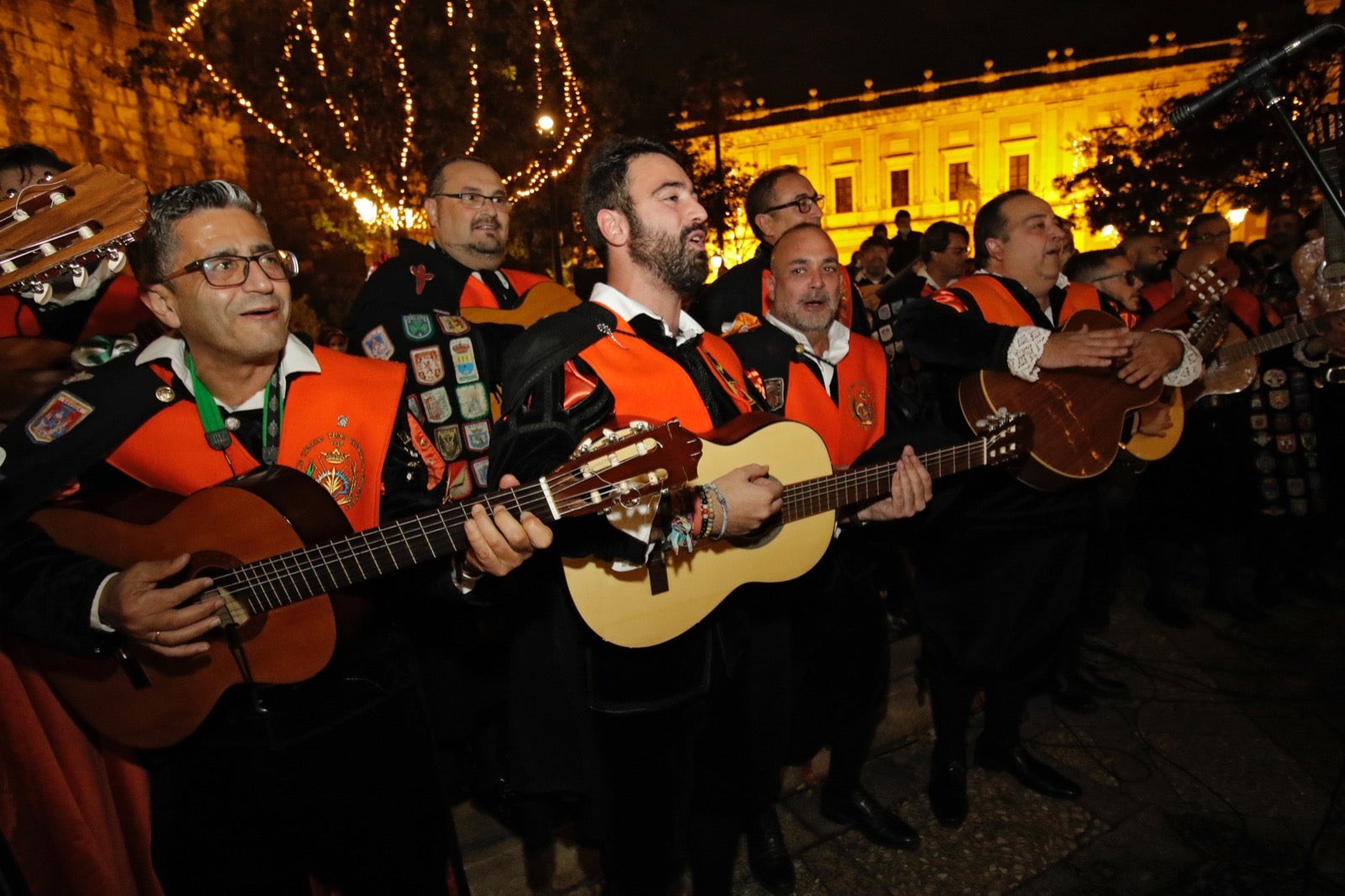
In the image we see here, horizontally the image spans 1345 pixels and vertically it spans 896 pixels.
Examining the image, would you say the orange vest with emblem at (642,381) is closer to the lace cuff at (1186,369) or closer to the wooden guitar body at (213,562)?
the wooden guitar body at (213,562)

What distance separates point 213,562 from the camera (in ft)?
6.56

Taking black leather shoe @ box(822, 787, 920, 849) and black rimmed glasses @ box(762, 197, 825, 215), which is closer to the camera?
black leather shoe @ box(822, 787, 920, 849)

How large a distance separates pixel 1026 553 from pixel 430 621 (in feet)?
8.80

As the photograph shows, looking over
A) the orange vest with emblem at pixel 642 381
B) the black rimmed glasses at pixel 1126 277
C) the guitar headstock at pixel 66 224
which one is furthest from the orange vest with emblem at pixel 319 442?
the black rimmed glasses at pixel 1126 277

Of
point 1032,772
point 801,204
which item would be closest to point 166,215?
point 801,204

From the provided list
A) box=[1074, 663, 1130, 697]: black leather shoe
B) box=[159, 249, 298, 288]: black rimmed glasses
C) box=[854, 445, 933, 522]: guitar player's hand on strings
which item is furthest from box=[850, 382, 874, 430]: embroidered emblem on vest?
box=[1074, 663, 1130, 697]: black leather shoe

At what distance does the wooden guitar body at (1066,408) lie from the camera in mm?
3230

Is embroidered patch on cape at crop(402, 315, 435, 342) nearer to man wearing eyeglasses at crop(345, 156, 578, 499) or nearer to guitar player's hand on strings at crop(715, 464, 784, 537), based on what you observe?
man wearing eyeglasses at crop(345, 156, 578, 499)

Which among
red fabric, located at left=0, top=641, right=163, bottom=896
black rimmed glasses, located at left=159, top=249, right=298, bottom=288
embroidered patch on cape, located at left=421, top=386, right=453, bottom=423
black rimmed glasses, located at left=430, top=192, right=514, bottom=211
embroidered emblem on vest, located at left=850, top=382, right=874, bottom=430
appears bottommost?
red fabric, located at left=0, top=641, right=163, bottom=896

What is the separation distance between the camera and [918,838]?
3279 mm

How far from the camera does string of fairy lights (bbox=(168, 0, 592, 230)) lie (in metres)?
12.2

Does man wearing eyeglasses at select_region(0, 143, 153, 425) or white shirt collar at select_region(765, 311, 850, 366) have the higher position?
man wearing eyeglasses at select_region(0, 143, 153, 425)

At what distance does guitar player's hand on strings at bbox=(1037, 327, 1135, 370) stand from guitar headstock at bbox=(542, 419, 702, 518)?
6.90 feet

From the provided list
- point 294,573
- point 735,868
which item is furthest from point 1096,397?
point 294,573
